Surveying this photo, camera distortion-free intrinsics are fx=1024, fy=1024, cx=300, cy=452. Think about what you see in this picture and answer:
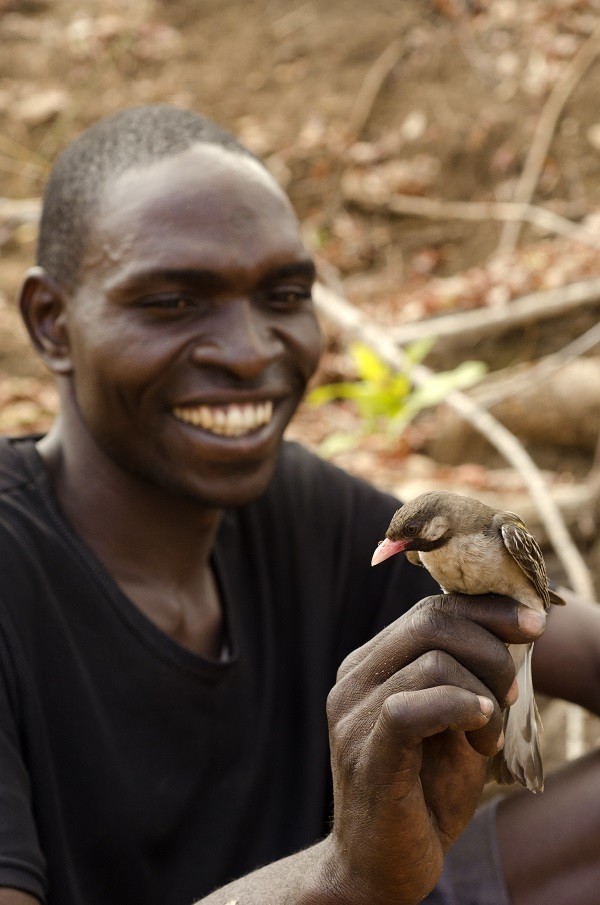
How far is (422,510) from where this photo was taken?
175 cm

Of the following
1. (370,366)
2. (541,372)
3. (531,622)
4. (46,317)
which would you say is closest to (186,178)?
(46,317)

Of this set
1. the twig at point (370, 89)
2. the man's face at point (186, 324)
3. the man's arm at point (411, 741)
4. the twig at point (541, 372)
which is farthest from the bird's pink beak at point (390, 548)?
the twig at point (370, 89)

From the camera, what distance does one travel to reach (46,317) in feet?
8.84

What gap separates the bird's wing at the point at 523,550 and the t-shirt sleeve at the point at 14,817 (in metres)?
1.08

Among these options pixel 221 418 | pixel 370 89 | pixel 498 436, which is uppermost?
pixel 370 89

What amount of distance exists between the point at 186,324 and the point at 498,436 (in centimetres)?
268

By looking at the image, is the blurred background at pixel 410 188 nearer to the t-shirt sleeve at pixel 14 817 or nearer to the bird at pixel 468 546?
the bird at pixel 468 546

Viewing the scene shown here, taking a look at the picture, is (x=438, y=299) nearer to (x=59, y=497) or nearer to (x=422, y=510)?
(x=59, y=497)

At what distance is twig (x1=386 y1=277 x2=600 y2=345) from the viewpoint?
5.98 m

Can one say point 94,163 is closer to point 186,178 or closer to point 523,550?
point 186,178

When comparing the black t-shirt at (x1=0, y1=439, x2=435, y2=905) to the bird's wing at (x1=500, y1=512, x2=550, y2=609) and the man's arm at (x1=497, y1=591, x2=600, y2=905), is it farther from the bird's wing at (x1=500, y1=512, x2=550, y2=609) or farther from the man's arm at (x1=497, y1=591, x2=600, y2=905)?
the bird's wing at (x1=500, y1=512, x2=550, y2=609)

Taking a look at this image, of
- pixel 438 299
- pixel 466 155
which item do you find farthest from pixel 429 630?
pixel 466 155

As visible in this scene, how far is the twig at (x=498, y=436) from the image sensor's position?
4.18 m

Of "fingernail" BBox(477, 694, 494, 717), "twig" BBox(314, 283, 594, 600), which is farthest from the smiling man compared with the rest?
"twig" BBox(314, 283, 594, 600)
